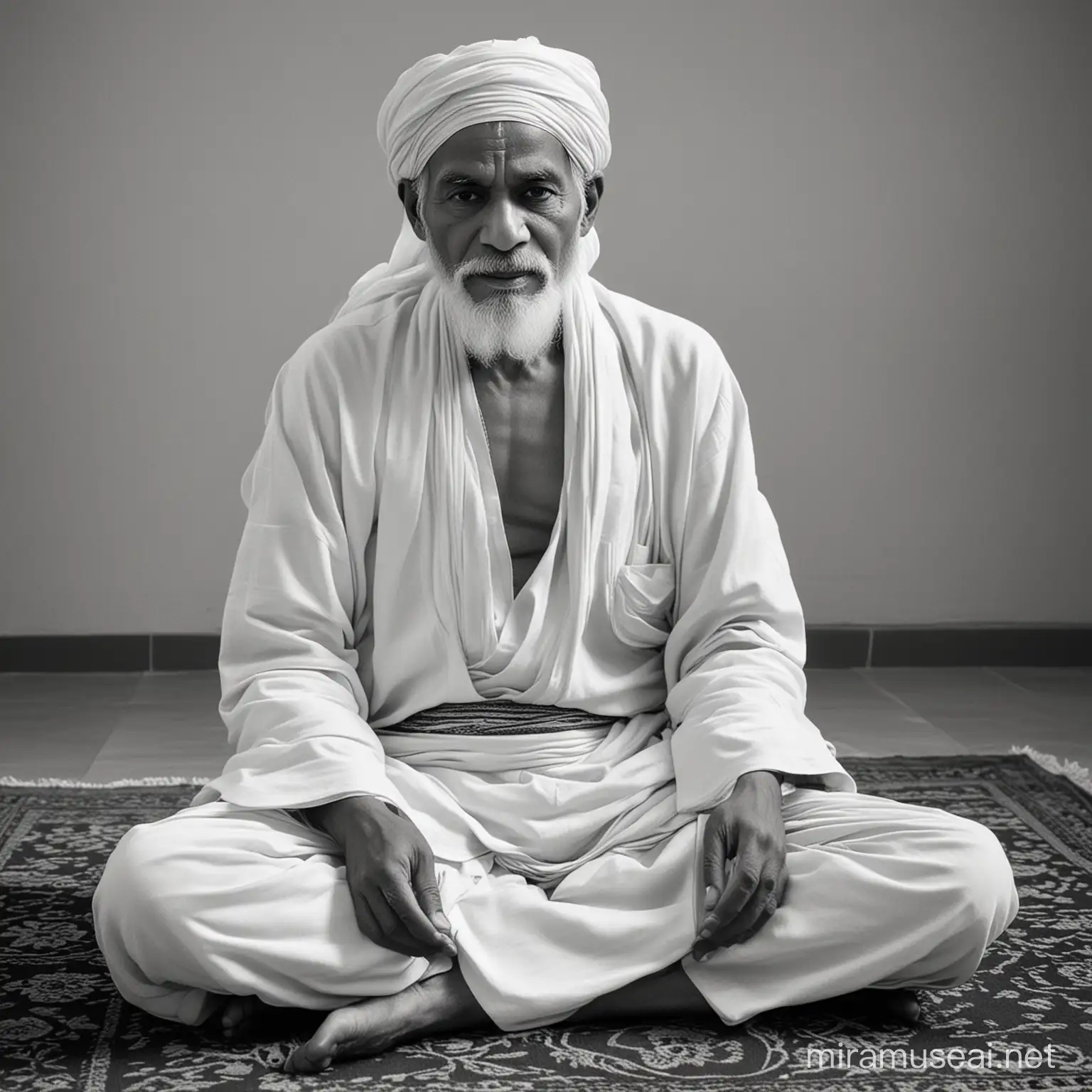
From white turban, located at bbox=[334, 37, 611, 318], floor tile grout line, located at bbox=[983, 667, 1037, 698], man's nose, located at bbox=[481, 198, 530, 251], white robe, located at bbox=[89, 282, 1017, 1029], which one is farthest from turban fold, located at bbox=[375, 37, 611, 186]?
floor tile grout line, located at bbox=[983, 667, 1037, 698]

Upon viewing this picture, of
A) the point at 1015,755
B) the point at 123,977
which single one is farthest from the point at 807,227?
the point at 123,977

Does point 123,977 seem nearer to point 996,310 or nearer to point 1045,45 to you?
point 996,310

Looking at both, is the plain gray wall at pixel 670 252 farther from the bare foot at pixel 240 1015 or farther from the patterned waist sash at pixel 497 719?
the bare foot at pixel 240 1015

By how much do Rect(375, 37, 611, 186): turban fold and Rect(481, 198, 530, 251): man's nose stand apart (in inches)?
5.9

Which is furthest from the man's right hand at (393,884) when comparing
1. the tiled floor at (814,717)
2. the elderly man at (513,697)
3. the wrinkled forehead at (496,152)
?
the tiled floor at (814,717)

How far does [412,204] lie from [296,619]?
2.63 feet

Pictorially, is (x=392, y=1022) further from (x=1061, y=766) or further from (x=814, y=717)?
(x=814, y=717)

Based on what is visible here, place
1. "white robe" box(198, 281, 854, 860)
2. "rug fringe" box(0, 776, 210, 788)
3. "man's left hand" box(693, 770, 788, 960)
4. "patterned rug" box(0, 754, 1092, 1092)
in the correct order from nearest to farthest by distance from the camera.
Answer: "patterned rug" box(0, 754, 1092, 1092) → "man's left hand" box(693, 770, 788, 960) → "white robe" box(198, 281, 854, 860) → "rug fringe" box(0, 776, 210, 788)

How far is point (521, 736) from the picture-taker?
2670 mm

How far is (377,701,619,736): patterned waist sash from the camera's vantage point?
2.70m

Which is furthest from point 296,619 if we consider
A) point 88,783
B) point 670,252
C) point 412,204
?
point 670,252

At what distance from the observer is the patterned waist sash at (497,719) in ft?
8.84

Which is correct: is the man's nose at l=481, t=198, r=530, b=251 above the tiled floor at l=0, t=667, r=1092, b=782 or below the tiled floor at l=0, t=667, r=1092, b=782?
above

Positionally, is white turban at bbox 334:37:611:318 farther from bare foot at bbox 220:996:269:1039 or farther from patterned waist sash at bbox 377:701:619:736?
bare foot at bbox 220:996:269:1039
